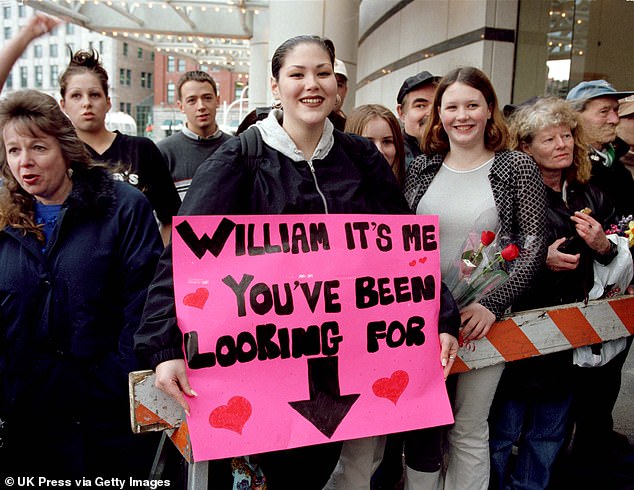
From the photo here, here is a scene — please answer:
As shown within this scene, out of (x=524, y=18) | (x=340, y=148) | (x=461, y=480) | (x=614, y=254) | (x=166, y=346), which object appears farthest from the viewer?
(x=524, y=18)

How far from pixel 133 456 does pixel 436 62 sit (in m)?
9.93

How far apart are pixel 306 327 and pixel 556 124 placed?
1.82m

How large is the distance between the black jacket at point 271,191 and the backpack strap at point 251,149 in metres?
0.01

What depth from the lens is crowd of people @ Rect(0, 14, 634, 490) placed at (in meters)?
2.19

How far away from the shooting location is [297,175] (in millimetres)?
2184

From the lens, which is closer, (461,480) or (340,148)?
(340,148)

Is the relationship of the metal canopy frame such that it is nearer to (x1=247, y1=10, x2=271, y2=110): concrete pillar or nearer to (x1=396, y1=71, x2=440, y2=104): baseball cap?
(x1=247, y1=10, x2=271, y2=110): concrete pillar

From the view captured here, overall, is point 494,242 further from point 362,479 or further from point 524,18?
point 524,18

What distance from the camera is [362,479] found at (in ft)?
8.38

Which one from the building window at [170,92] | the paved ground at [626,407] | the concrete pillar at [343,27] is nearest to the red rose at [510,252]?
the paved ground at [626,407]

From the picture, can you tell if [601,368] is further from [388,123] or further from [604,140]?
[388,123]

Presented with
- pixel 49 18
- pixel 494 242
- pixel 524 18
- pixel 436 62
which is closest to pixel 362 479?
pixel 494 242

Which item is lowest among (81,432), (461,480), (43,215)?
(461,480)

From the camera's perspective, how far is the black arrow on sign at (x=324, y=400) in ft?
6.76
